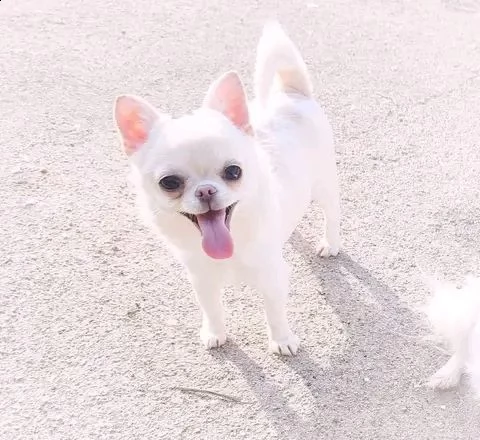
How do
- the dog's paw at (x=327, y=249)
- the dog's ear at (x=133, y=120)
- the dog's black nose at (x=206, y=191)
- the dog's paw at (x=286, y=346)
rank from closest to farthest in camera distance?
the dog's black nose at (x=206, y=191) → the dog's ear at (x=133, y=120) → the dog's paw at (x=286, y=346) → the dog's paw at (x=327, y=249)

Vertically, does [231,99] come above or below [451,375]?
above

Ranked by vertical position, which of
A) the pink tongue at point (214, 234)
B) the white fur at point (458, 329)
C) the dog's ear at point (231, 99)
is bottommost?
the white fur at point (458, 329)

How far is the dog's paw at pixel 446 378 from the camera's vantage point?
2.50 m

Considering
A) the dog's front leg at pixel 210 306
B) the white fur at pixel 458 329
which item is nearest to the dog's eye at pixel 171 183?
the dog's front leg at pixel 210 306

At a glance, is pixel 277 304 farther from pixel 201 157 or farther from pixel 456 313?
pixel 201 157

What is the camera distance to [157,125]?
7.11ft

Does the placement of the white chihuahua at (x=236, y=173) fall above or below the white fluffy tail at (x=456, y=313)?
above

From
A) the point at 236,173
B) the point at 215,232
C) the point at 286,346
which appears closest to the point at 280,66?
the point at 236,173

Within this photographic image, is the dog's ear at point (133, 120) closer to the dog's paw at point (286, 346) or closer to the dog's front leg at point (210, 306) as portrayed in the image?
the dog's front leg at point (210, 306)

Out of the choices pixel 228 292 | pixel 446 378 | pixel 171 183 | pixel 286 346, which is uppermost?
pixel 171 183

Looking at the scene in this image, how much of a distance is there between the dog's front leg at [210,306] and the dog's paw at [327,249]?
0.60 metres

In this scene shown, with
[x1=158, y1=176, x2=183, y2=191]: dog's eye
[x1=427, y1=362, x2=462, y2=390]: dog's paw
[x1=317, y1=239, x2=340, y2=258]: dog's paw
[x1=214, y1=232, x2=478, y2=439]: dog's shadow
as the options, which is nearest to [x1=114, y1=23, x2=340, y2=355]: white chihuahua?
[x1=158, y1=176, x2=183, y2=191]: dog's eye

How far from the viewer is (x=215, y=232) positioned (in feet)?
6.98

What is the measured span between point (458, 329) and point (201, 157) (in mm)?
1120
